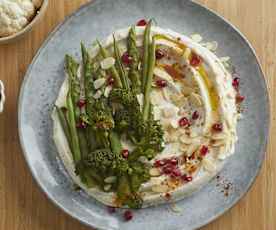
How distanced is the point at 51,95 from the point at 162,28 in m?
0.93

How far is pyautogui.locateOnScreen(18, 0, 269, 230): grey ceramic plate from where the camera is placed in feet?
14.7

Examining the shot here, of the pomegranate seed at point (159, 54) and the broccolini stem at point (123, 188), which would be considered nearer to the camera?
the broccolini stem at point (123, 188)

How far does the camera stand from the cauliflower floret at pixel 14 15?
439 centimetres

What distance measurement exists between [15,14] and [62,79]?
560 mm

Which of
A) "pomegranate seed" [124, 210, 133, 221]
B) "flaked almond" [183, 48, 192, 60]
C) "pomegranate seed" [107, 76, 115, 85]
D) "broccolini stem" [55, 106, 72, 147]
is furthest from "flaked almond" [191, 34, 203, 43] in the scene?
"pomegranate seed" [124, 210, 133, 221]

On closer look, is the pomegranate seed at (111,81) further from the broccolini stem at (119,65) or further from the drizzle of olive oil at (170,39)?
the drizzle of olive oil at (170,39)

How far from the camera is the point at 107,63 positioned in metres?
4.41

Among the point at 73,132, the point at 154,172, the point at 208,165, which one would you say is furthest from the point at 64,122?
the point at 208,165

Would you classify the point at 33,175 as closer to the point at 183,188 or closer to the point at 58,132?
the point at 58,132

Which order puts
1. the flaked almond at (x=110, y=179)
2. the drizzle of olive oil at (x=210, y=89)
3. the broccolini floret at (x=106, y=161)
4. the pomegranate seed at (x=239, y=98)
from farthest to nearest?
the pomegranate seed at (x=239, y=98)
the drizzle of olive oil at (x=210, y=89)
the flaked almond at (x=110, y=179)
the broccolini floret at (x=106, y=161)

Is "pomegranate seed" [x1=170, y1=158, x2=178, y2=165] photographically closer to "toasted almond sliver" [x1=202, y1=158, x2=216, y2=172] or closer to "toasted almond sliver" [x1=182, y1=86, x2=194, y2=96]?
"toasted almond sliver" [x1=202, y1=158, x2=216, y2=172]

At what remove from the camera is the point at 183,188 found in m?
4.38

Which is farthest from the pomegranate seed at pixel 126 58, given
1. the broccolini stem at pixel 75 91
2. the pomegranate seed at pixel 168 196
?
the pomegranate seed at pixel 168 196

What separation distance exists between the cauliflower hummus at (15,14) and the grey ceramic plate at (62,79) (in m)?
0.21
